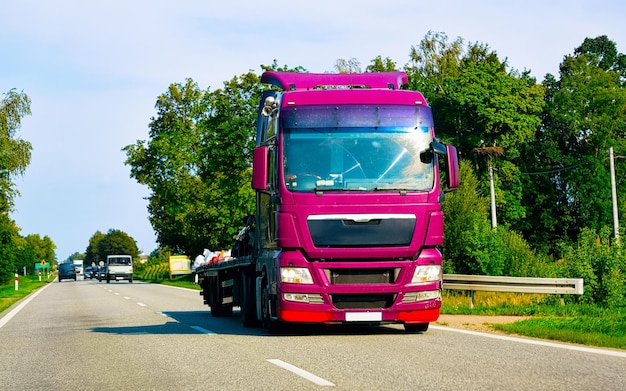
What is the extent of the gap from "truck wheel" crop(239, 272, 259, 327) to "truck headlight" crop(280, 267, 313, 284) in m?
2.98

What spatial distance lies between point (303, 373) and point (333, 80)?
7.25 metres

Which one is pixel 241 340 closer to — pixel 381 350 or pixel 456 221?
pixel 381 350

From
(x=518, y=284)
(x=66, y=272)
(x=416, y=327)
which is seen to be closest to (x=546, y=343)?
(x=416, y=327)

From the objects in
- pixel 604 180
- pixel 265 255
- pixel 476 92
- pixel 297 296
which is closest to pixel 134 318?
pixel 265 255

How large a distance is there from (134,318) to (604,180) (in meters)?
45.4

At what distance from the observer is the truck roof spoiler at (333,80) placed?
1573 cm

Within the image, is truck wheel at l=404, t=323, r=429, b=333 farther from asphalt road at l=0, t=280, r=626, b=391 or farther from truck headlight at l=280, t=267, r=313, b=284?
truck headlight at l=280, t=267, r=313, b=284

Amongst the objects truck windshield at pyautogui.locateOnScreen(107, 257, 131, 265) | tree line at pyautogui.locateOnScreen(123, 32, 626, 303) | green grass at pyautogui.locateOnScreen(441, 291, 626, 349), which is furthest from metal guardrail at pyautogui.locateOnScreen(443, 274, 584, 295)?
truck windshield at pyautogui.locateOnScreen(107, 257, 131, 265)

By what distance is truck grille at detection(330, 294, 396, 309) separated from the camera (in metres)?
13.4

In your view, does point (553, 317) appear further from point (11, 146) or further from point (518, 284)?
point (11, 146)

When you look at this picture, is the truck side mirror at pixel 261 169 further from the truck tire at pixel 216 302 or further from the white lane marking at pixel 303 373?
the truck tire at pixel 216 302

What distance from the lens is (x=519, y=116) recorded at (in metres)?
57.5

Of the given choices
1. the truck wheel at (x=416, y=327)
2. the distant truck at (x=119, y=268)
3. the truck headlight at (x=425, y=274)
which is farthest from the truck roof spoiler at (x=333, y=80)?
the distant truck at (x=119, y=268)

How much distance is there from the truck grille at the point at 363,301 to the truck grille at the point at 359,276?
21cm
